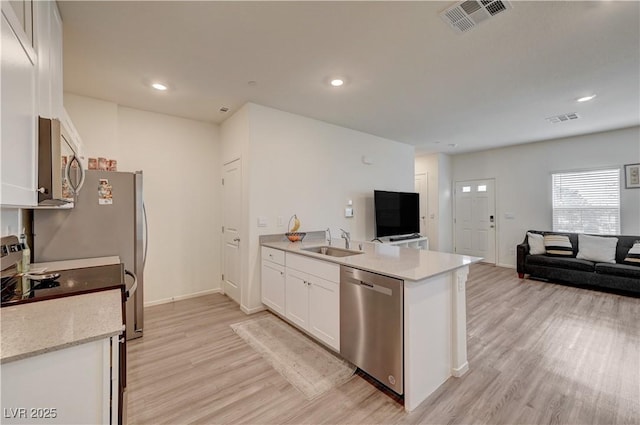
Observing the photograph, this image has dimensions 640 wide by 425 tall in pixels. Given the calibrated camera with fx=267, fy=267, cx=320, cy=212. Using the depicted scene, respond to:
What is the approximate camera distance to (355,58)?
8.20 ft

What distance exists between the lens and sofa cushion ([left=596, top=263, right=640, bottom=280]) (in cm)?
392

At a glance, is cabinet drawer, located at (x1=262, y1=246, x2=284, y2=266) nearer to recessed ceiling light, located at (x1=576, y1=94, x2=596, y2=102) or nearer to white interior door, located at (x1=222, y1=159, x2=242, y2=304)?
white interior door, located at (x1=222, y1=159, x2=242, y2=304)

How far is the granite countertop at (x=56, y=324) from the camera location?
0.88 metres

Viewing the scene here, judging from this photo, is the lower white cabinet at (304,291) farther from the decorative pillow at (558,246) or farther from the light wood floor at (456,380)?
the decorative pillow at (558,246)

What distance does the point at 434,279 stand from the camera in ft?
6.51

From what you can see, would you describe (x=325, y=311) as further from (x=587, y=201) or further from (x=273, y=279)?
(x=587, y=201)

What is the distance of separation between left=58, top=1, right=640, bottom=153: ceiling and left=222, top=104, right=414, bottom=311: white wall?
12.6 inches

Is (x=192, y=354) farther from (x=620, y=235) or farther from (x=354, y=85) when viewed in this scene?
(x=620, y=235)

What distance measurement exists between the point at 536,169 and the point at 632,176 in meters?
1.38

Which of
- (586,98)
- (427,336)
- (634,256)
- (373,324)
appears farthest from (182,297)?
(634,256)

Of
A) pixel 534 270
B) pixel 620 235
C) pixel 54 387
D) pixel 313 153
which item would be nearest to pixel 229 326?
pixel 54 387

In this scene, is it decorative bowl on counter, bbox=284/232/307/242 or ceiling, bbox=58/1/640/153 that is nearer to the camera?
ceiling, bbox=58/1/640/153

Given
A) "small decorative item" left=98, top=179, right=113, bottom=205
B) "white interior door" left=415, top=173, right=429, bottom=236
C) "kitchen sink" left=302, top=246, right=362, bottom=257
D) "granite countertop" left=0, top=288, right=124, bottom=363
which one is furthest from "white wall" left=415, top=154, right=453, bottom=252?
"granite countertop" left=0, top=288, right=124, bottom=363

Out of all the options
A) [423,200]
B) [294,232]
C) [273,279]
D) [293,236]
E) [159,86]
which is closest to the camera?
[159,86]
